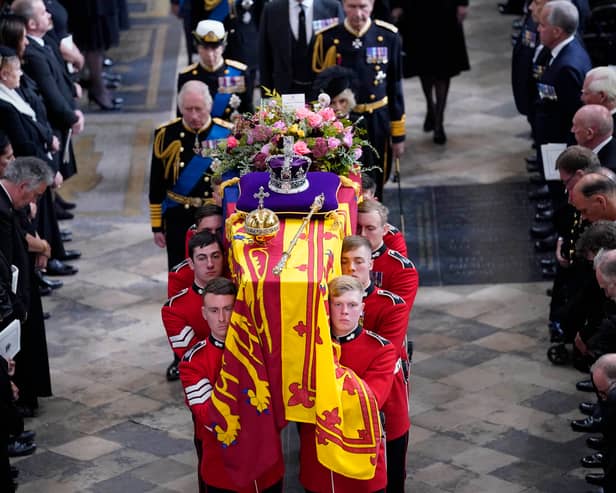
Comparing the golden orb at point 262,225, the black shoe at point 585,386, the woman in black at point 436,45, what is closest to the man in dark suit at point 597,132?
the black shoe at point 585,386

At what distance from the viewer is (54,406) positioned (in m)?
8.97

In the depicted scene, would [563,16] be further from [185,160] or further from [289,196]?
[289,196]

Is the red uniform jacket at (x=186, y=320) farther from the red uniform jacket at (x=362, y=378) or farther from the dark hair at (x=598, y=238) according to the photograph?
the dark hair at (x=598, y=238)

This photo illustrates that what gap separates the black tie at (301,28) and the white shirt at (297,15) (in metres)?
0.02

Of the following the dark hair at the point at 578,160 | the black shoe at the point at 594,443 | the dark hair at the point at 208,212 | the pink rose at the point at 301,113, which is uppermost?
the pink rose at the point at 301,113

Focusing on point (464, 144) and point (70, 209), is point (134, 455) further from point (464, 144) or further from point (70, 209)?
point (464, 144)

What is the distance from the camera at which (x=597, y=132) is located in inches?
357

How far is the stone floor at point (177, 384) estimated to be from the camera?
8008mm

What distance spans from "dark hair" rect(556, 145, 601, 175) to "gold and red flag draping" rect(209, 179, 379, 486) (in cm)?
239

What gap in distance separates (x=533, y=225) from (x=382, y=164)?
1661 mm

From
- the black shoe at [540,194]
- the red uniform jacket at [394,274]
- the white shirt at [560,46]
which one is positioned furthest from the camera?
the black shoe at [540,194]

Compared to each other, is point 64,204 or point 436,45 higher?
point 436,45

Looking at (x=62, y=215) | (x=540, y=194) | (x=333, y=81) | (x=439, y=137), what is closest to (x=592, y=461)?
(x=333, y=81)

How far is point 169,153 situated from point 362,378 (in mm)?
2798
